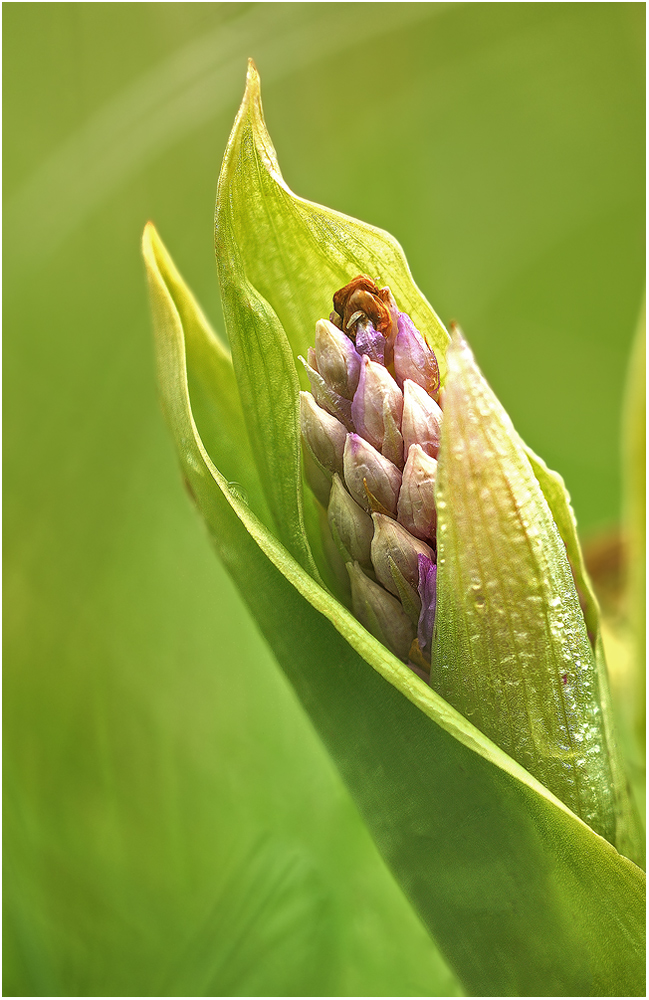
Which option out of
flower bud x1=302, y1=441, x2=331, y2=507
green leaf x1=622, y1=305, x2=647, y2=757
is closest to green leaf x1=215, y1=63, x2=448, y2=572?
flower bud x1=302, y1=441, x2=331, y2=507

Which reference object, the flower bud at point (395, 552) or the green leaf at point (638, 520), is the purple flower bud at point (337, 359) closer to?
the flower bud at point (395, 552)

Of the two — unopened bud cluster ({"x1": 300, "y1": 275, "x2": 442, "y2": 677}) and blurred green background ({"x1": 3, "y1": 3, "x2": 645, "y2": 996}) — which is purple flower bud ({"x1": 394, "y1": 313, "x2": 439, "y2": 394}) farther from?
blurred green background ({"x1": 3, "y1": 3, "x2": 645, "y2": 996})

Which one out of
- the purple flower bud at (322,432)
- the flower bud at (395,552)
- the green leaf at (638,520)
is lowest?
the green leaf at (638,520)

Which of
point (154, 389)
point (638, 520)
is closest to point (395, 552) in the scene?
point (638, 520)

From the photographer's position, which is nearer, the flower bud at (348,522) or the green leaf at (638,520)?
the flower bud at (348,522)

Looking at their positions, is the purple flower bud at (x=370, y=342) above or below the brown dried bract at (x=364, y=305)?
below

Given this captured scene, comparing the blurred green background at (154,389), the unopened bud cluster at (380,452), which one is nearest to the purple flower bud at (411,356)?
the unopened bud cluster at (380,452)

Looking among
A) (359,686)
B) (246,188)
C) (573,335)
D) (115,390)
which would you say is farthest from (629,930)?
(573,335)
